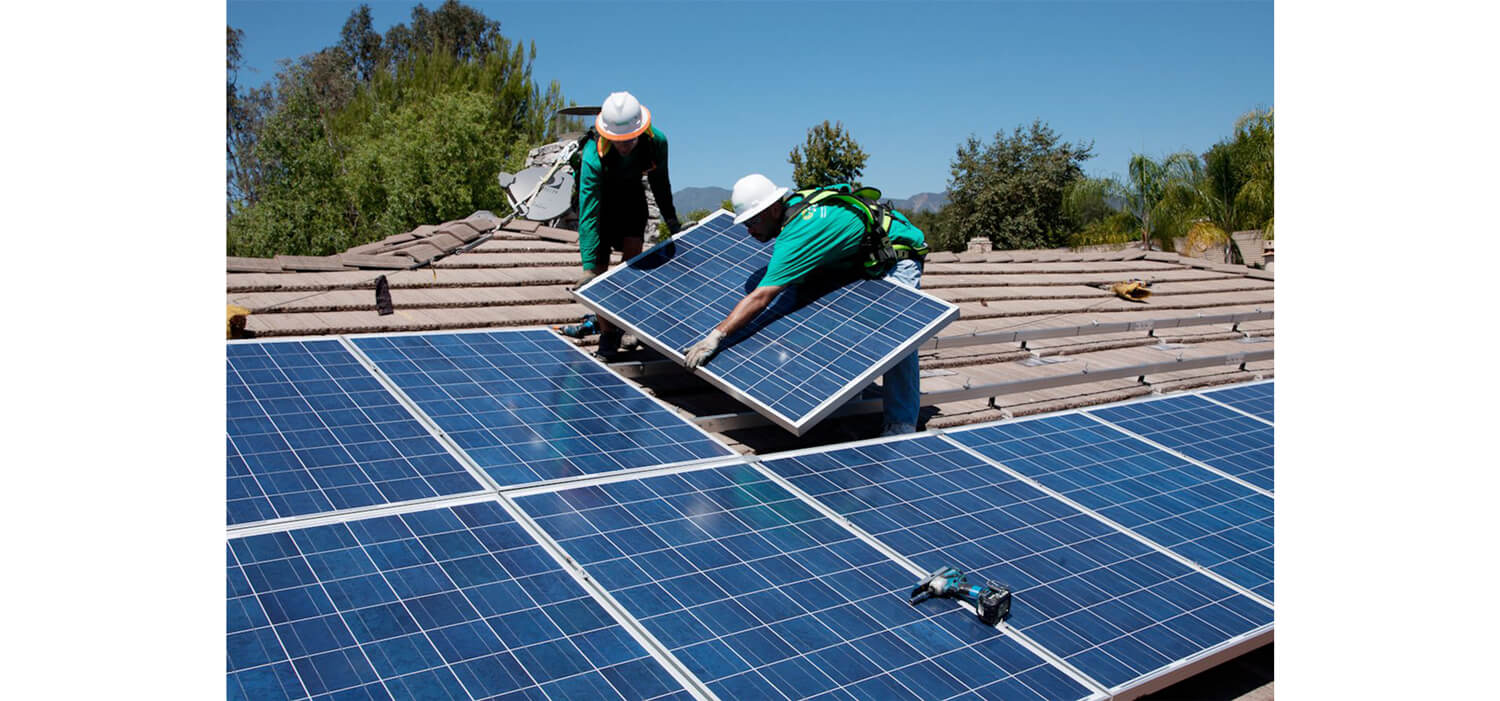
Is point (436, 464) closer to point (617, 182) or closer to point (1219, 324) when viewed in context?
point (617, 182)

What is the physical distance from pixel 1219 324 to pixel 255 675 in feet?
42.9

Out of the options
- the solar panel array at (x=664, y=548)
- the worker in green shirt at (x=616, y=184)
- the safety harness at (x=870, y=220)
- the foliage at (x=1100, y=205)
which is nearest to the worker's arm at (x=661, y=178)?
the worker in green shirt at (x=616, y=184)

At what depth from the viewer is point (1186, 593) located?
5.28m

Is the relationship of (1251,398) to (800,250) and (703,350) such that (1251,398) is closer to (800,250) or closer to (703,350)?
(800,250)

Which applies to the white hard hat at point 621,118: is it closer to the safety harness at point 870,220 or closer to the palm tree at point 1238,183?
the safety harness at point 870,220

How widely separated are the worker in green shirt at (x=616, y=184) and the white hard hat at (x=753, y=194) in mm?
1045

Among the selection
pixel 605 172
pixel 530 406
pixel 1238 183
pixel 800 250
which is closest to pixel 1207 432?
pixel 800 250

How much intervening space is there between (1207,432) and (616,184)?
5386 mm

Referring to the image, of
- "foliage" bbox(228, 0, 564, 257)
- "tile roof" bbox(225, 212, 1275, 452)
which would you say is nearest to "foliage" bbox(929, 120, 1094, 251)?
"foliage" bbox(228, 0, 564, 257)

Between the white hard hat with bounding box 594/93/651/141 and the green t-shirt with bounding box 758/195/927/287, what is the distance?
5.11ft

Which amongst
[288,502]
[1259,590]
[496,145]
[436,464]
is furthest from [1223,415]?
[496,145]

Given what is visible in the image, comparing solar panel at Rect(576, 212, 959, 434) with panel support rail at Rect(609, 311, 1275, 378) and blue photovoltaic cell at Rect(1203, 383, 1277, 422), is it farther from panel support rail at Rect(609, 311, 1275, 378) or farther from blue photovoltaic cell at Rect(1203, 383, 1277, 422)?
blue photovoltaic cell at Rect(1203, 383, 1277, 422)

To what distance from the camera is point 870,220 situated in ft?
27.0

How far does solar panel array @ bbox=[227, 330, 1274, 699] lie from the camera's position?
4219 mm
